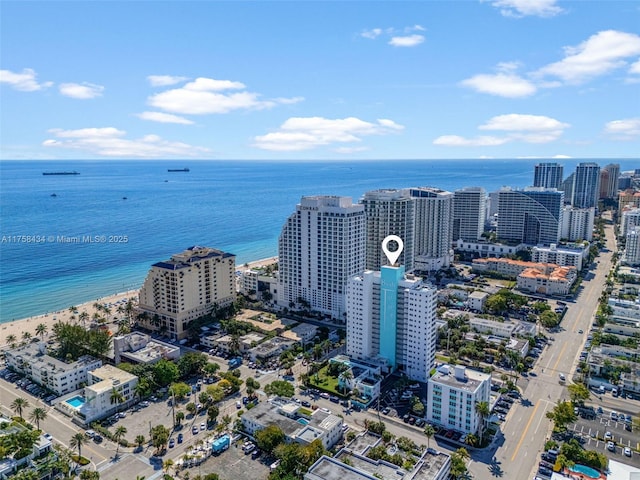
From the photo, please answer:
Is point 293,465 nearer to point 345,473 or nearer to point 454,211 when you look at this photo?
point 345,473

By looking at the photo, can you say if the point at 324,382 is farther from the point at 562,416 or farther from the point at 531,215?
the point at 531,215

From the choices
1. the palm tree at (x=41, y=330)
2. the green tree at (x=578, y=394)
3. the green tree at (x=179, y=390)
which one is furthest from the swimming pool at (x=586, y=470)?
the palm tree at (x=41, y=330)

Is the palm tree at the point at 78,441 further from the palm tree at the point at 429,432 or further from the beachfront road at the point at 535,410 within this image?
the beachfront road at the point at 535,410

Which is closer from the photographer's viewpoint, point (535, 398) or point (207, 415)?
point (207, 415)

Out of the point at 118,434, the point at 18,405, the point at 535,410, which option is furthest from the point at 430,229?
the point at 18,405

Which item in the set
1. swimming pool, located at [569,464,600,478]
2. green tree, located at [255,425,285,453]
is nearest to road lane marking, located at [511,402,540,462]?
swimming pool, located at [569,464,600,478]

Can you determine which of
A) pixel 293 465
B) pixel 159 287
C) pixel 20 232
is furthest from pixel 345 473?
pixel 20 232

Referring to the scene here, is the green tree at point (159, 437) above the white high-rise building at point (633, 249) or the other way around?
the other way around
